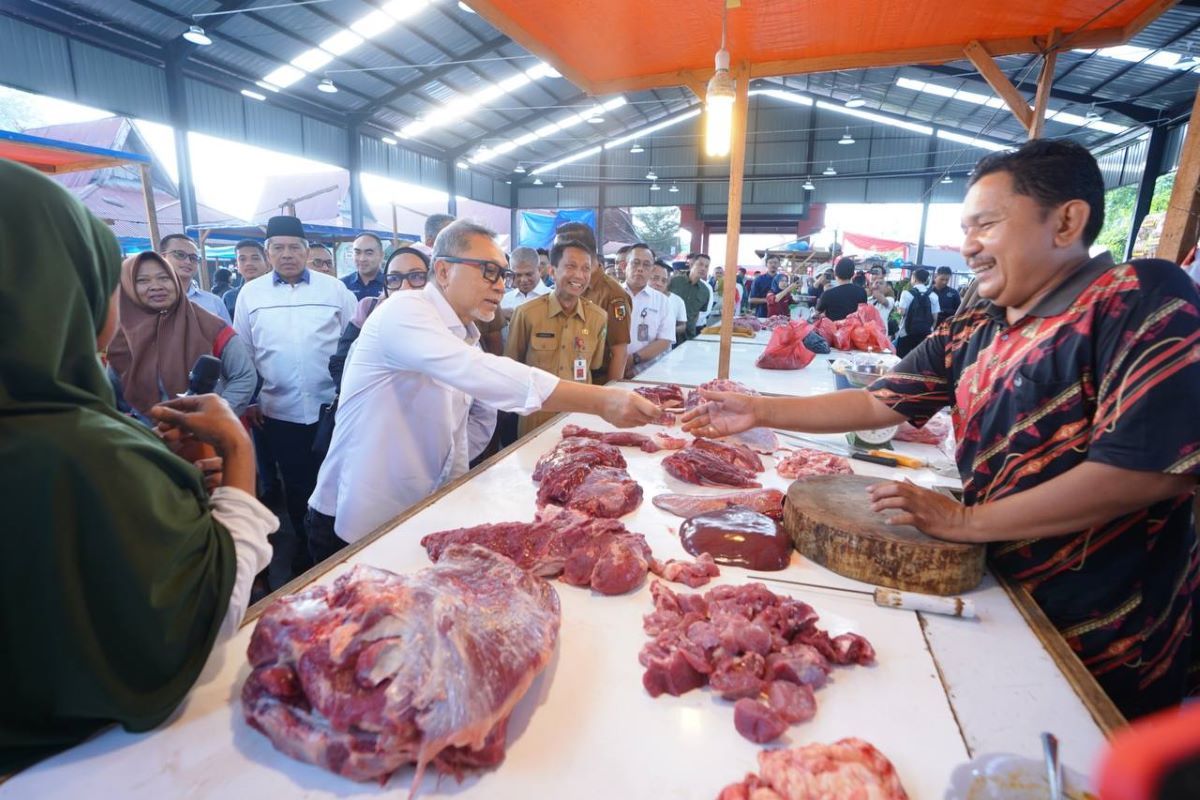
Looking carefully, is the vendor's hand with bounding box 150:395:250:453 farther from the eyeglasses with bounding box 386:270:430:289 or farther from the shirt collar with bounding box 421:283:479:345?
the eyeglasses with bounding box 386:270:430:289

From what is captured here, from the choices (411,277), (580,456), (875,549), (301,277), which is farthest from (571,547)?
(301,277)

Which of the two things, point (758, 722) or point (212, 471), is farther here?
point (212, 471)

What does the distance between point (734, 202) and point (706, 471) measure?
2942 millimetres

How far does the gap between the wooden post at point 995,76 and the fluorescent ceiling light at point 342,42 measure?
1291cm

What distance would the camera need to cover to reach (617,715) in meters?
1.27

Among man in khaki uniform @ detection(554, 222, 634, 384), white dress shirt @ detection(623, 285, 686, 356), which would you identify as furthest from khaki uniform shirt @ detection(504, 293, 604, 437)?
white dress shirt @ detection(623, 285, 686, 356)

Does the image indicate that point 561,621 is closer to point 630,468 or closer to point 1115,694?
point 630,468

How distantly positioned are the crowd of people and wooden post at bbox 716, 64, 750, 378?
2341 mm

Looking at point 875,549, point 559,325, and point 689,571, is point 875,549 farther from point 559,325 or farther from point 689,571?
point 559,325

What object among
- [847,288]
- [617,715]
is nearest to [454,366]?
[617,715]

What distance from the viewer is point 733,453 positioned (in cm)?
282

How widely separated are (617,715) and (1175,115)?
1855cm

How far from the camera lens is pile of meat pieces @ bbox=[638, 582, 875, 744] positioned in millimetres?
1272

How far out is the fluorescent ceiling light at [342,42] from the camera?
41.8ft
